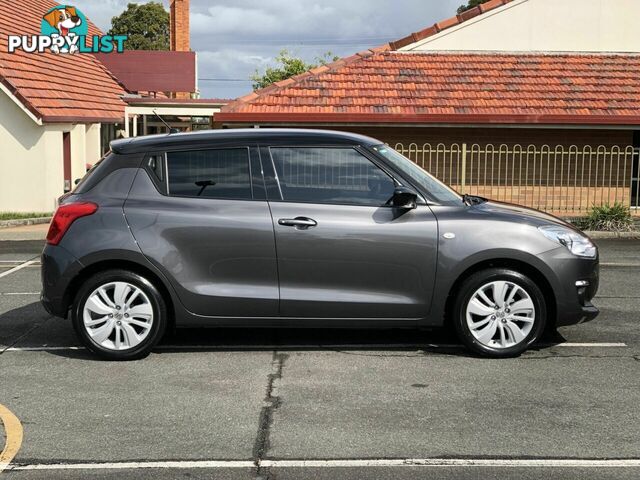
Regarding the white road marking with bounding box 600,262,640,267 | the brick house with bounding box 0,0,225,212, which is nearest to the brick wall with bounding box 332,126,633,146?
the brick house with bounding box 0,0,225,212

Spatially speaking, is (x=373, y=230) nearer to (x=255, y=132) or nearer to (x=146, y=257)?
(x=255, y=132)

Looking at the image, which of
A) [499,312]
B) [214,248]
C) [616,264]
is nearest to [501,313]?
[499,312]

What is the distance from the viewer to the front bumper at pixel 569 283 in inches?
257

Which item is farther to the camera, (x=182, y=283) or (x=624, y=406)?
(x=182, y=283)

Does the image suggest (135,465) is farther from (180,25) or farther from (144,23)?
(144,23)

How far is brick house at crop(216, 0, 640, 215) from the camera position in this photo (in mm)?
17734

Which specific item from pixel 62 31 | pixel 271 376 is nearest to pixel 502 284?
pixel 271 376

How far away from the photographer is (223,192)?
6723 millimetres

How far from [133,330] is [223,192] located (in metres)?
1.24

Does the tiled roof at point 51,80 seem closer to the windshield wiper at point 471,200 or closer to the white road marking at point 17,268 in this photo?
the white road marking at point 17,268

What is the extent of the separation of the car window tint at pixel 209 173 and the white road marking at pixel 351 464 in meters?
2.63

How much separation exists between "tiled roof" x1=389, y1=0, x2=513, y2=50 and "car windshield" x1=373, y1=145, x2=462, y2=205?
14346 millimetres

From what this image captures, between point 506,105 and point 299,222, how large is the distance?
12.6m

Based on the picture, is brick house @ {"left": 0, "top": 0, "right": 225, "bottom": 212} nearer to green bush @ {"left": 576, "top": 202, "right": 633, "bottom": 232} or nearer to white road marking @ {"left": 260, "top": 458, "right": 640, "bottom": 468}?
green bush @ {"left": 576, "top": 202, "right": 633, "bottom": 232}
